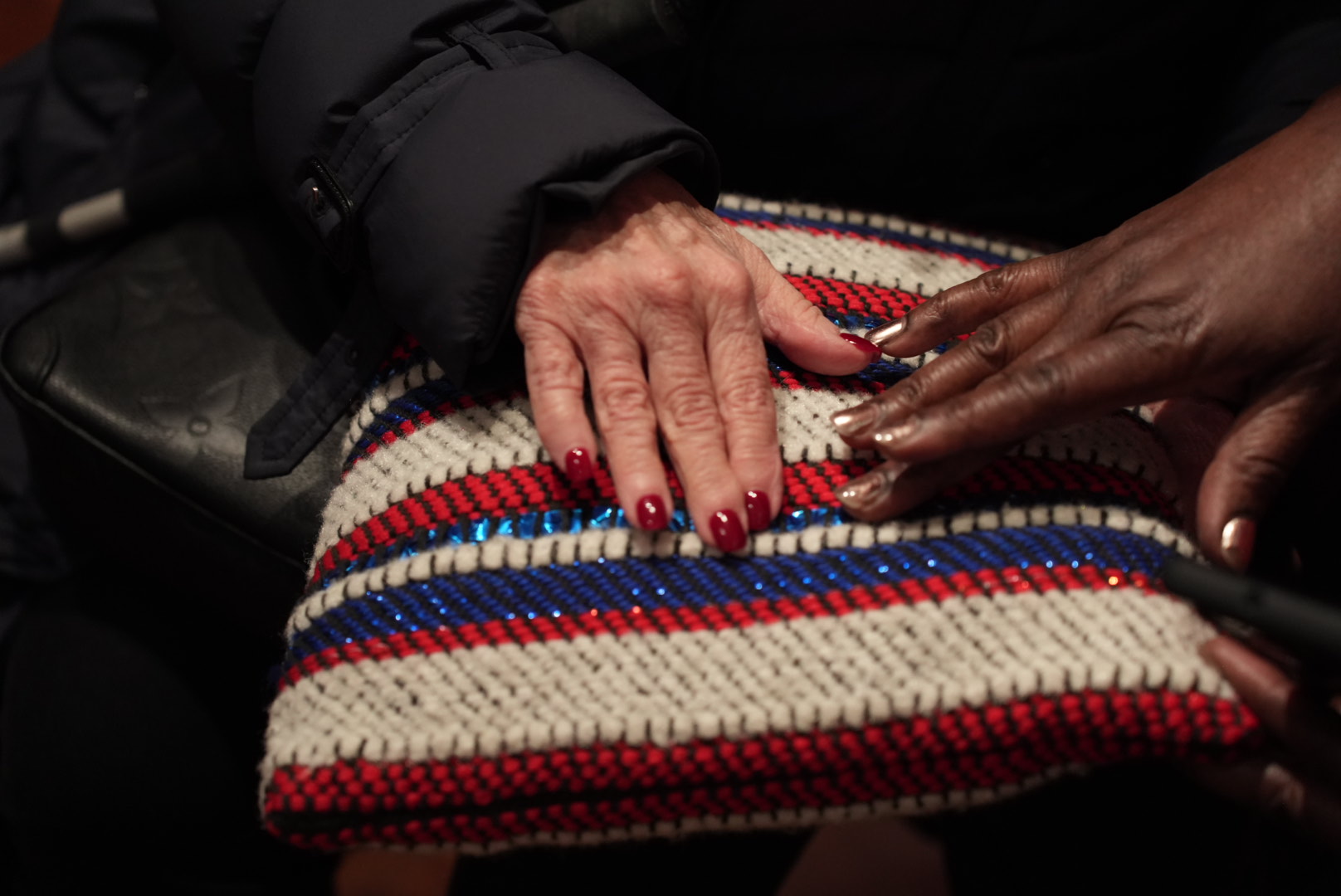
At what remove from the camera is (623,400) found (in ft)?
1.93

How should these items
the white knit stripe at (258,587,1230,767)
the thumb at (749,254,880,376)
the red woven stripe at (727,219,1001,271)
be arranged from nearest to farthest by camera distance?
the white knit stripe at (258,587,1230,767)
the thumb at (749,254,880,376)
the red woven stripe at (727,219,1001,271)

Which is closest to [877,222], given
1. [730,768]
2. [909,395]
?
[909,395]

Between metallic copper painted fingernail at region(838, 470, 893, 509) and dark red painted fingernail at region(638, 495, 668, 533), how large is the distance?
0.12 metres

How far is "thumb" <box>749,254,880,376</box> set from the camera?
631 millimetres

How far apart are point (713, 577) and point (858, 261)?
1.09 ft

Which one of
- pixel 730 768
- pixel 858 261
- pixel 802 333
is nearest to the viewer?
pixel 730 768

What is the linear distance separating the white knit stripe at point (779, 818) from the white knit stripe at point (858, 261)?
0.39m

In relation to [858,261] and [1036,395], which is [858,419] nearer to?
[1036,395]

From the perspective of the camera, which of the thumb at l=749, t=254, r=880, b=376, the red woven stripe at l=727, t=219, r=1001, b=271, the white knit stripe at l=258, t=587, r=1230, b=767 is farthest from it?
the red woven stripe at l=727, t=219, r=1001, b=271

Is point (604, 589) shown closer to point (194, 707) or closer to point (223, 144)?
point (194, 707)

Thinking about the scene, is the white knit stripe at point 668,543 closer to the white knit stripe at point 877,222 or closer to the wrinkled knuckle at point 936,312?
the wrinkled knuckle at point 936,312

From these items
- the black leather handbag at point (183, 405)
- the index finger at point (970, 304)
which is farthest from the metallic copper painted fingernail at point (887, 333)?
the black leather handbag at point (183, 405)

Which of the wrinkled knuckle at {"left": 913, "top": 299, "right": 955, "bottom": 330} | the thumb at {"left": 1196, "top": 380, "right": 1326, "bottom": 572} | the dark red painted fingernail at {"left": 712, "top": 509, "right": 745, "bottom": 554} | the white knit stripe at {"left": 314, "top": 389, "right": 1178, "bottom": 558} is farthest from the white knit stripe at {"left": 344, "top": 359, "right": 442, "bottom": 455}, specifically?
the thumb at {"left": 1196, "top": 380, "right": 1326, "bottom": 572}

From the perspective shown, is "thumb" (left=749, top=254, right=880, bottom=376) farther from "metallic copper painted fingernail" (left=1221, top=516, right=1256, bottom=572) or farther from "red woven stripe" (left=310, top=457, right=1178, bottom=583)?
"metallic copper painted fingernail" (left=1221, top=516, right=1256, bottom=572)
